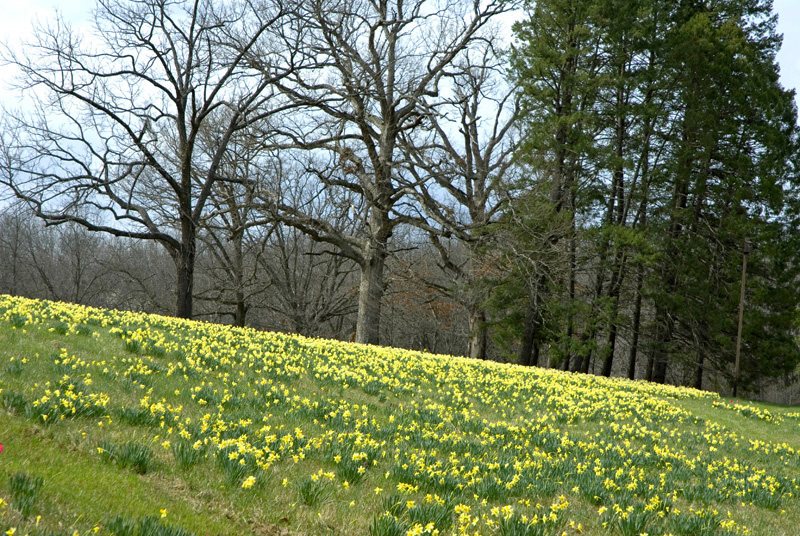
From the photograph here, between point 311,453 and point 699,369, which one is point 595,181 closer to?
point 699,369

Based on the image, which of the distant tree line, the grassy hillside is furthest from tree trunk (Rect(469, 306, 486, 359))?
the grassy hillside

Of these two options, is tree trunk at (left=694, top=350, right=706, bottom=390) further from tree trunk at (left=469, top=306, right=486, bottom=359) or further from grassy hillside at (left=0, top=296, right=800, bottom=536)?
grassy hillside at (left=0, top=296, right=800, bottom=536)

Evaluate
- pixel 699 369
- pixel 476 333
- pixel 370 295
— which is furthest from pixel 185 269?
pixel 699 369

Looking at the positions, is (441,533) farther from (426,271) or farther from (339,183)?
(426,271)

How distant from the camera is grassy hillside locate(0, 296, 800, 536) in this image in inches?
158

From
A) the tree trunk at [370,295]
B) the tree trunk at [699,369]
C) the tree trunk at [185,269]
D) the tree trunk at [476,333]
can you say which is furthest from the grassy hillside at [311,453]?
the tree trunk at [476,333]

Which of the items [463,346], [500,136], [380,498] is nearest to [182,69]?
[500,136]

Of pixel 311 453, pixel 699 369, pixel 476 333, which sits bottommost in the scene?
pixel 311 453

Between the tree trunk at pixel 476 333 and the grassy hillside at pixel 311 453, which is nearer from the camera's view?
the grassy hillside at pixel 311 453

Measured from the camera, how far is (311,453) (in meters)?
5.64

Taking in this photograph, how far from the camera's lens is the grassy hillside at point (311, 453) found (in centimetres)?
402

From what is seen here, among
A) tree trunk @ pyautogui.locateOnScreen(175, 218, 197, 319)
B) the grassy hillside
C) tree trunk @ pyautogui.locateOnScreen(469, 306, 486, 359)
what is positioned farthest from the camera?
tree trunk @ pyautogui.locateOnScreen(469, 306, 486, 359)

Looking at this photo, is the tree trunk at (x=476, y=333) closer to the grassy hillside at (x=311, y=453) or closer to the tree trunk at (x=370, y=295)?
the tree trunk at (x=370, y=295)

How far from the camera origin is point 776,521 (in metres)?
6.05
